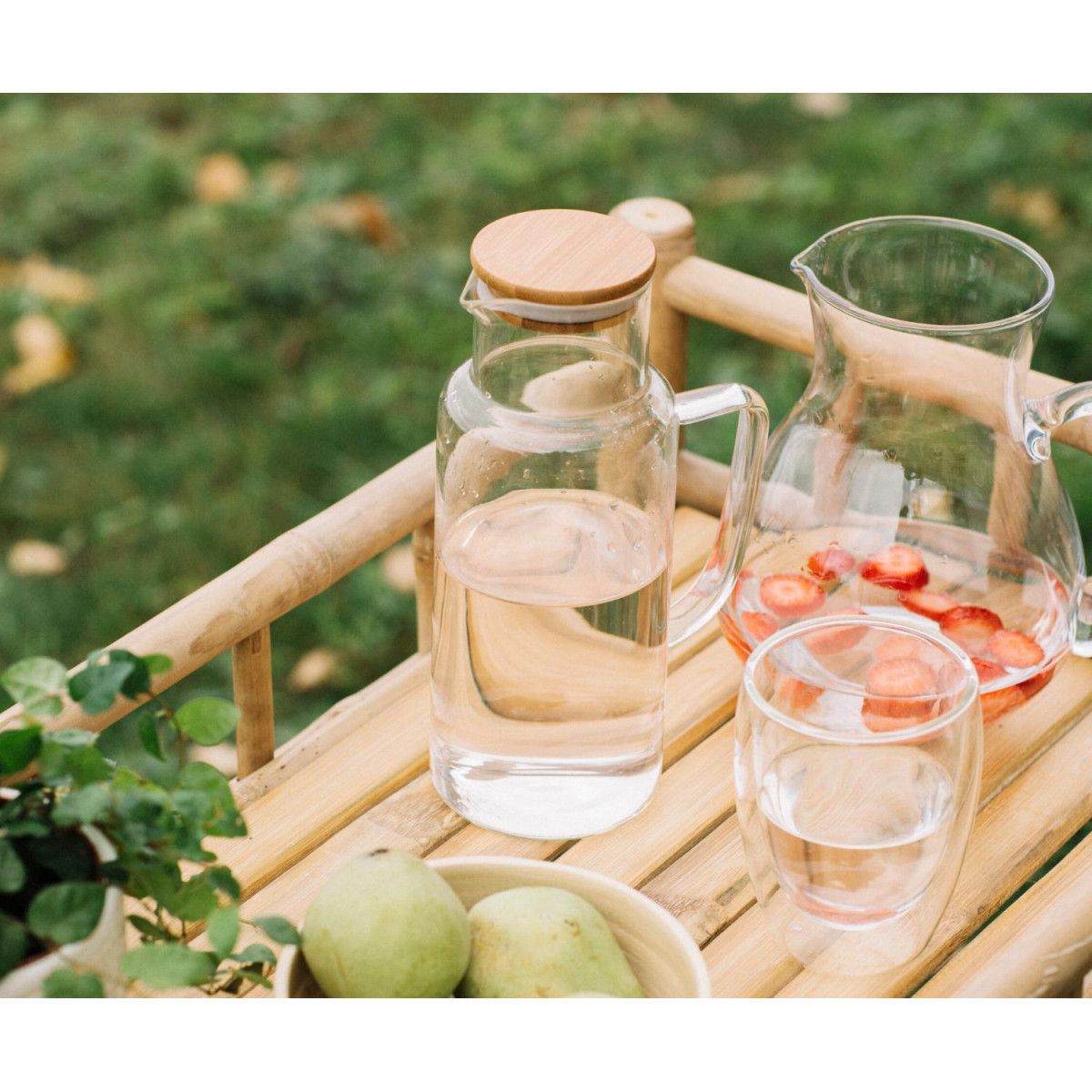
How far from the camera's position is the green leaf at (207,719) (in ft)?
2.60

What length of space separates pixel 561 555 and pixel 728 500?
11cm

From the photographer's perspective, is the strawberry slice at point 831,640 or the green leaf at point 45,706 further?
the strawberry slice at point 831,640

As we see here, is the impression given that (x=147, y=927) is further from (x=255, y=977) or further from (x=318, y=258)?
(x=318, y=258)

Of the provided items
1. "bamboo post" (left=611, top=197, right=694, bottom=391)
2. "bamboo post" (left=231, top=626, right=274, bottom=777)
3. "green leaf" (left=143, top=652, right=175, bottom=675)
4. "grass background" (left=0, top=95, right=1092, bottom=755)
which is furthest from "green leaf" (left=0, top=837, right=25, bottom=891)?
"grass background" (left=0, top=95, right=1092, bottom=755)

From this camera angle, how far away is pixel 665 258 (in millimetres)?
1270

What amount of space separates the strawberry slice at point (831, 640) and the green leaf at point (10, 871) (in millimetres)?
407

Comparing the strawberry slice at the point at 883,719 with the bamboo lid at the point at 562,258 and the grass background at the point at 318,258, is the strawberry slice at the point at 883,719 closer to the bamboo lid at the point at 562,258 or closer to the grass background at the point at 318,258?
the bamboo lid at the point at 562,258

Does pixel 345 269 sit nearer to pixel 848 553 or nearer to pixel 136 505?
pixel 136 505

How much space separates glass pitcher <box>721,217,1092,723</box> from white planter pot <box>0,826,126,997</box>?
1.37ft

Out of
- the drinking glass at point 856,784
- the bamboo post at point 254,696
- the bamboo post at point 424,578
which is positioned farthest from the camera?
the bamboo post at point 424,578

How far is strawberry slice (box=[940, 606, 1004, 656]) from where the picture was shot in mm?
1002

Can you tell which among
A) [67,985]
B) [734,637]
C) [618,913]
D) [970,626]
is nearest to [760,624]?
[734,637]

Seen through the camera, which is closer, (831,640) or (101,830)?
(101,830)

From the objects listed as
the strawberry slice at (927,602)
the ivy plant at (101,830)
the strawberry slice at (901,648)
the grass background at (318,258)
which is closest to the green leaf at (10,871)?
the ivy plant at (101,830)
